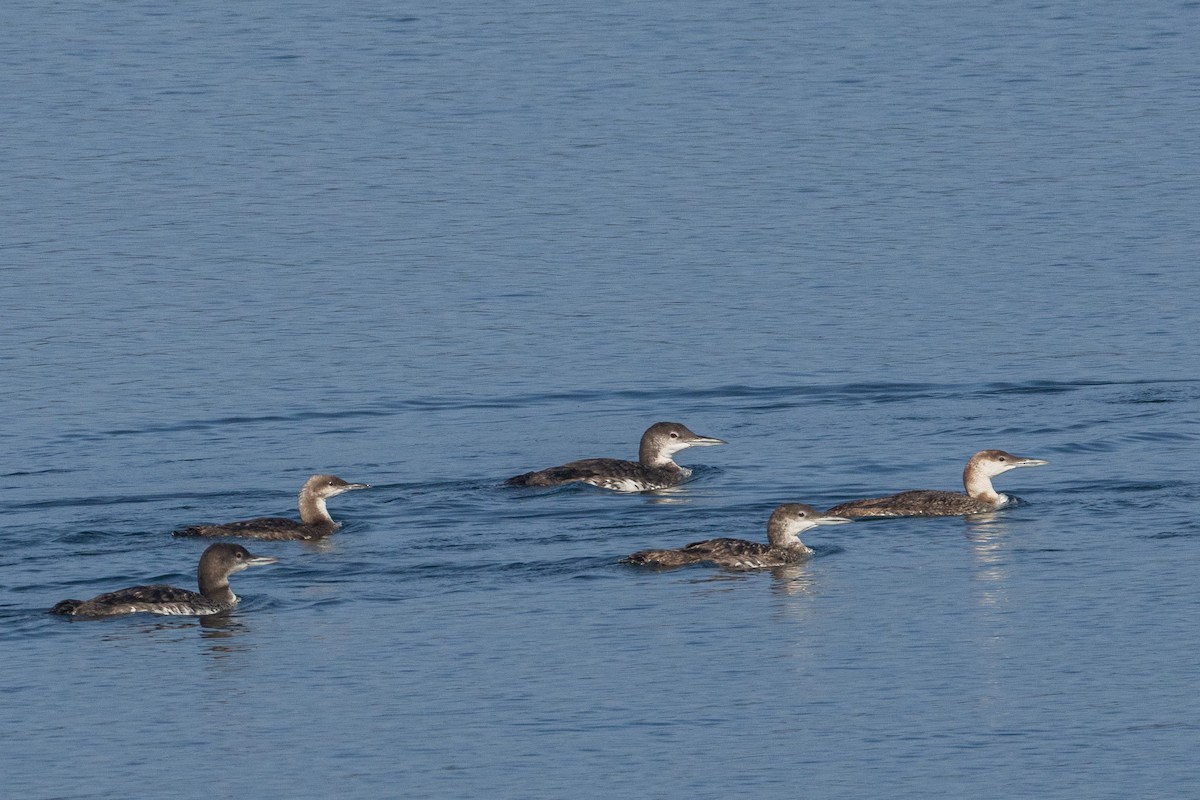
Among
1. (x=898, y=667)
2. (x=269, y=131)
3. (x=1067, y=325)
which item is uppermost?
(x=269, y=131)

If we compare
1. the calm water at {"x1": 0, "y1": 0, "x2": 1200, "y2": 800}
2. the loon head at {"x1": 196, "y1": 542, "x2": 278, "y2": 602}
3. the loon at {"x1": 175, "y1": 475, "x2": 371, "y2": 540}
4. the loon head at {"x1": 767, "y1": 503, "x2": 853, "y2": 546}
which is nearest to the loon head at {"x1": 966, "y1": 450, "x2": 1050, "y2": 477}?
the calm water at {"x1": 0, "y1": 0, "x2": 1200, "y2": 800}

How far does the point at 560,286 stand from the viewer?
3578cm

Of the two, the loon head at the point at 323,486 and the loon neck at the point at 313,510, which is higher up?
the loon head at the point at 323,486

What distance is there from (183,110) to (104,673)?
29693 mm

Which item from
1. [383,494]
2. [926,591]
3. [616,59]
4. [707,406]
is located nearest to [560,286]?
[707,406]

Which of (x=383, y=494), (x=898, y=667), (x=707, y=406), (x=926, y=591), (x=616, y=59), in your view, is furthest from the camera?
(x=616, y=59)

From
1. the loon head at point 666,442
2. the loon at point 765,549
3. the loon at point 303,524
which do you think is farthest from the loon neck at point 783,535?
the loon at point 303,524

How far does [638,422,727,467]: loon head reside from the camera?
27281 millimetres

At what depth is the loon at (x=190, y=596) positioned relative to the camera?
21.4m

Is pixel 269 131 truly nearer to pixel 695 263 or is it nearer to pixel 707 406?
pixel 695 263

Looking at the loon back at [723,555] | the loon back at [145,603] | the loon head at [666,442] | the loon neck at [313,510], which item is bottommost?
the loon back at [723,555]

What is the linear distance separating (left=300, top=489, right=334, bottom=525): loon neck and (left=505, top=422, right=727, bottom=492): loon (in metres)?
2.04

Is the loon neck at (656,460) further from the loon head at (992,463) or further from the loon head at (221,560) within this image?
the loon head at (221,560)

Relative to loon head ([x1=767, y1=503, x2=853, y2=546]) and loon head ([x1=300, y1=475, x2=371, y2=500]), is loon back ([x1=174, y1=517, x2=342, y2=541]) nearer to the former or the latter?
loon head ([x1=300, y1=475, x2=371, y2=500])
